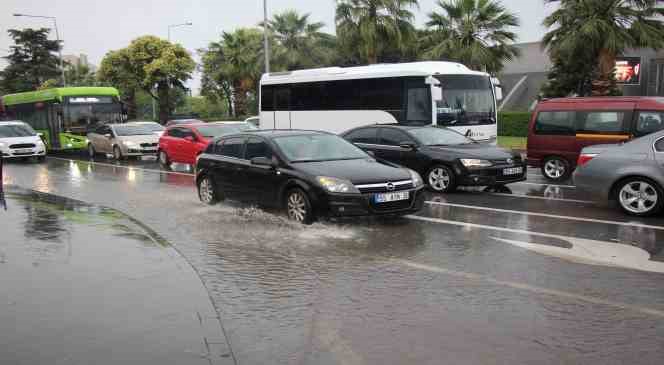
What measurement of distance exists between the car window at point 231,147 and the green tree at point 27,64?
80.8 metres

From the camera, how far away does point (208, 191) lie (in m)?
12.1

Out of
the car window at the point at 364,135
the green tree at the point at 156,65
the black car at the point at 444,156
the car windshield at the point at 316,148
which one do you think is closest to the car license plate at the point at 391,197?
the car windshield at the point at 316,148

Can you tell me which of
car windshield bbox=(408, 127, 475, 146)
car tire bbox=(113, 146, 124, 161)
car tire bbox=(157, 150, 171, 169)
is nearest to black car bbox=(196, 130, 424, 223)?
car windshield bbox=(408, 127, 475, 146)

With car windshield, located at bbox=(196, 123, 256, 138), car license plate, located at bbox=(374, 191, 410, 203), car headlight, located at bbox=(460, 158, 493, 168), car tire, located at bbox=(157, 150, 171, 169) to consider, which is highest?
car windshield, located at bbox=(196, 123, 256, 138)

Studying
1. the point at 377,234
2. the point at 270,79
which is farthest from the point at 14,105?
the point at 377,234

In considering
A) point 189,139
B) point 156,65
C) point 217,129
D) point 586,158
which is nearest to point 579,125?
point 586,158

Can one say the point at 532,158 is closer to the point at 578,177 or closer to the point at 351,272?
the point at 578,177

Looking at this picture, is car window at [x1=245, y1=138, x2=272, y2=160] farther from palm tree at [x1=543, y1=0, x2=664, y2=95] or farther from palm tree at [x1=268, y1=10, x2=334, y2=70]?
palm tree at [x1=268, y1=10, x2=334, y2=70]

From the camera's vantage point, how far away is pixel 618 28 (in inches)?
1139

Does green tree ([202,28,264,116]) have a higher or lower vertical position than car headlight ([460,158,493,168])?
higher

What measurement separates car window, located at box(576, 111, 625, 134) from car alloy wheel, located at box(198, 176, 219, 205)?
8240 mm

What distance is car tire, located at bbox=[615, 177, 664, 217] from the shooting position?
9930 millimetres

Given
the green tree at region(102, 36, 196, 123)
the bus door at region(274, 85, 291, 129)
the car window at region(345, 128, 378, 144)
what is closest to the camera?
the car window at region(345, 128, 378, 144)

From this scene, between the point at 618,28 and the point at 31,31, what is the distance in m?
76.0
